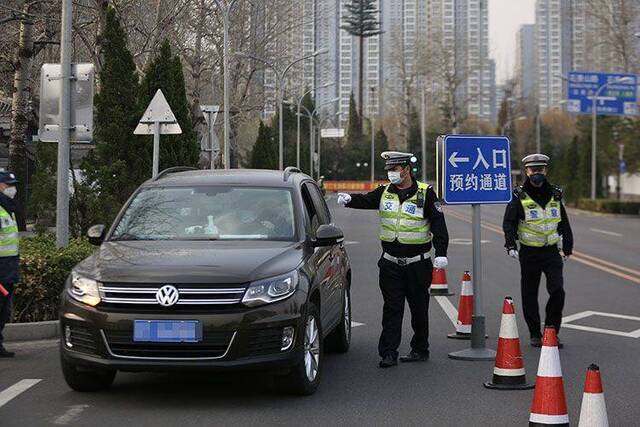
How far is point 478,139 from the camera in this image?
9641 mm

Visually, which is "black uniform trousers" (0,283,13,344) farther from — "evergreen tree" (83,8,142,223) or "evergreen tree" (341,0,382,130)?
"evergreen tree" (341,0,382,130)

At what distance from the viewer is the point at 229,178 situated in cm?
860

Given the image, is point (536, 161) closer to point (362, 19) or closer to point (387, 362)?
point (387, 362)

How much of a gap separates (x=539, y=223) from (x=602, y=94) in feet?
156

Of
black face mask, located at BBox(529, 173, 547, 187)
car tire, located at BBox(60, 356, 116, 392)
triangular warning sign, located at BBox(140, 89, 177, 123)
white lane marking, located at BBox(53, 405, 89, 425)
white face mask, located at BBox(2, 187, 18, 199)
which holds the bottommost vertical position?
white lane marking, located at BBox(53, 405, 89, 425)

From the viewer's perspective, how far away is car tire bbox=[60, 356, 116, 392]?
7.29m

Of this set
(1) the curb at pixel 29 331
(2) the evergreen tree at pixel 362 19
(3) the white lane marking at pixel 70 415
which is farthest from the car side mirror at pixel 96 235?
(2) the evergreen tree at pixel 362 19

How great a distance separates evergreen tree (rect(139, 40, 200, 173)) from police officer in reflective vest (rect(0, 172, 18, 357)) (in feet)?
41.2

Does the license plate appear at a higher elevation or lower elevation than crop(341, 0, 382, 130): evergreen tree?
lower

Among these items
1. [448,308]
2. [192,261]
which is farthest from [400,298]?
[448,308]

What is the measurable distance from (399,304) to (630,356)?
2.26m

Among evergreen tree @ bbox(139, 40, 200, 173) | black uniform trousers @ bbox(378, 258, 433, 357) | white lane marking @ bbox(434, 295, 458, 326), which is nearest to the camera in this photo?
black uniform trousers @ bbox(378, 258, 433, 357)

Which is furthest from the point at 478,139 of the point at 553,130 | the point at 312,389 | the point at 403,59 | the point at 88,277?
the point at 553,130

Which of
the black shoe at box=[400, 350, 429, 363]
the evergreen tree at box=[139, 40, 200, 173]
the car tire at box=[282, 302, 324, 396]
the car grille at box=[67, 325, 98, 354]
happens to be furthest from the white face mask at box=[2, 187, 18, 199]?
the evergreen tree at box=[139, 40, 200, 173]
